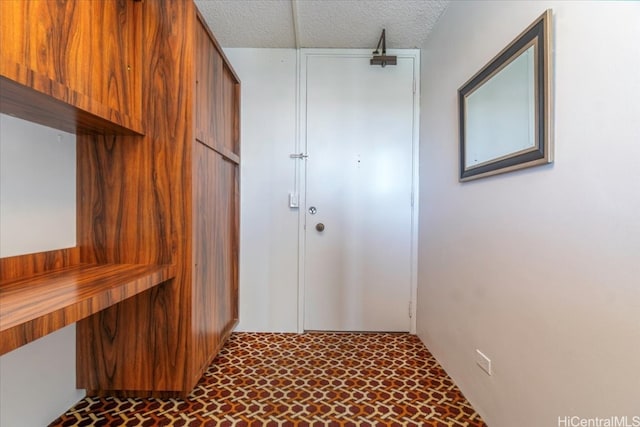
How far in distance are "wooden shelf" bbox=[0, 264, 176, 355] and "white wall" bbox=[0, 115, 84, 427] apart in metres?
0.20

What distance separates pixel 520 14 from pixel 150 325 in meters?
2.34

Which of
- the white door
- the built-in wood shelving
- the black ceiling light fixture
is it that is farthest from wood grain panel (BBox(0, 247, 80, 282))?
the black ceiling light fixture

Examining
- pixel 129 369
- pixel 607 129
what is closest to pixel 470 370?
pixel 607 129

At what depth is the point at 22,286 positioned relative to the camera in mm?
1092

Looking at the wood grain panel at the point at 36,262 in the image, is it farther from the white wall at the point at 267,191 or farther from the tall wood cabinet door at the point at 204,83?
the white wall at the point at 267,191

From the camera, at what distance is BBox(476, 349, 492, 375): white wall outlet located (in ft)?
4.69

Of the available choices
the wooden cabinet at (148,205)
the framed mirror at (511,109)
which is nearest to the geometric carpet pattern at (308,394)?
the wooden cabinet at (148,205)

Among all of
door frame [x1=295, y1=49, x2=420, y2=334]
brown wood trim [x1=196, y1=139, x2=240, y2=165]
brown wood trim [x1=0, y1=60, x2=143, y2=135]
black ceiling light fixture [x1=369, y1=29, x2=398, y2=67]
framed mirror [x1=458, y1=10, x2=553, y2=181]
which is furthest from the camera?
door frame [x1=295, y1=49, x2=420, y2=334]

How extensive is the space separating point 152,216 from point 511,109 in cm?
184

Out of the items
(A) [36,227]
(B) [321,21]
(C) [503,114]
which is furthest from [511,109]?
(A) [36,227]

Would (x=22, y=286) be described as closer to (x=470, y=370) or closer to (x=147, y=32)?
(x=147, y=32)

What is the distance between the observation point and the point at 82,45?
1176mm

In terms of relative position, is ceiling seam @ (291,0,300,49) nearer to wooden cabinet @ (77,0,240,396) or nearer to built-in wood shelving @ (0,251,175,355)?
wooden cabinet @ (77,0,240,396)

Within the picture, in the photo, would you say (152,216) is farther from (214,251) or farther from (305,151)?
(305,151)
